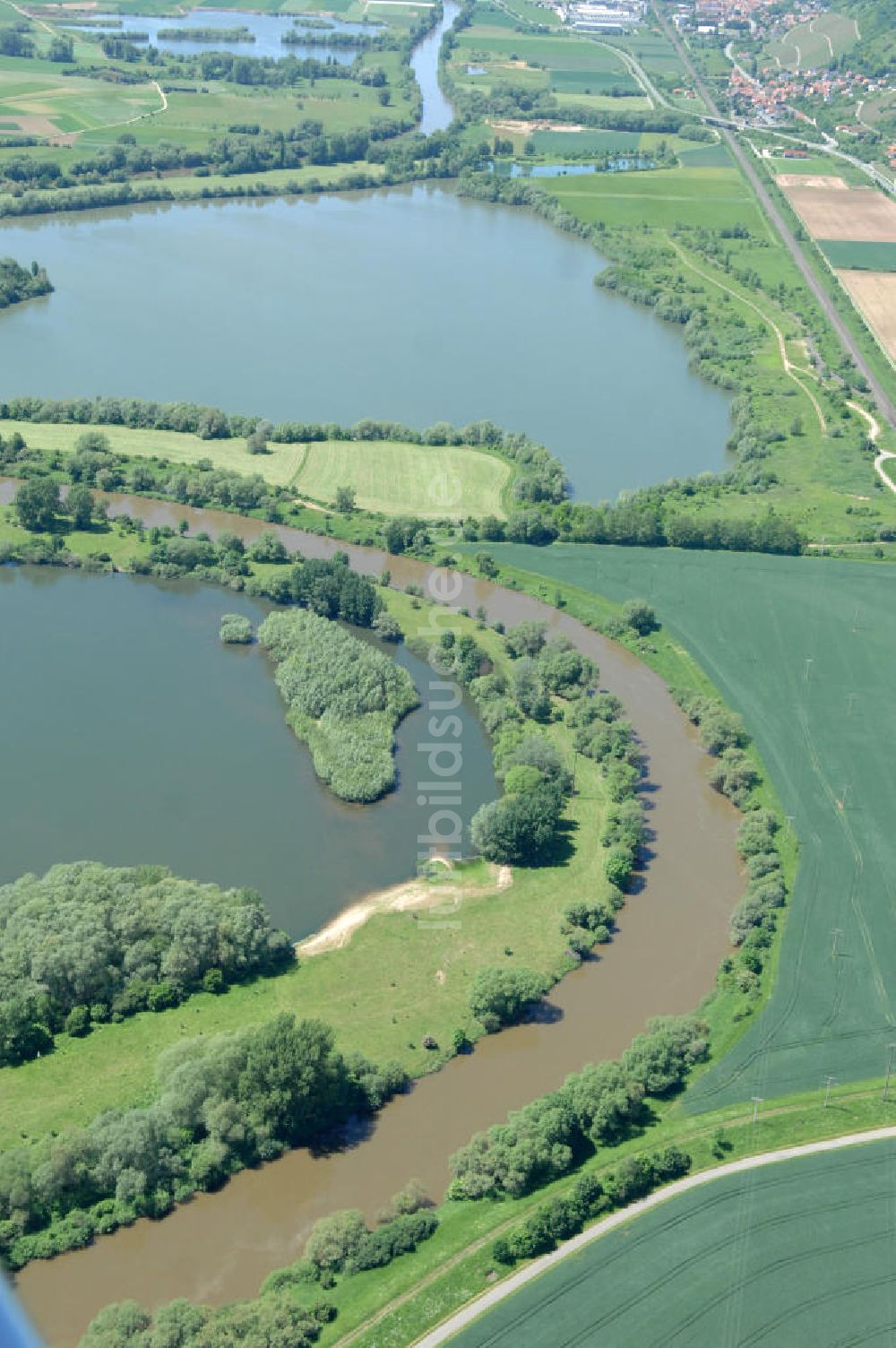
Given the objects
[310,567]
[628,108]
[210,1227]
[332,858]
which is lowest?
[210,1227]

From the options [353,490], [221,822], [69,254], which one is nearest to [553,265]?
[69,254]

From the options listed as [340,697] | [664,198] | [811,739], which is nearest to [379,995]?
[340,697]

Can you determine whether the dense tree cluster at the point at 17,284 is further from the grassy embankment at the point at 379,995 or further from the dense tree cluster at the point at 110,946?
the grassy embankment at the point at 379,995

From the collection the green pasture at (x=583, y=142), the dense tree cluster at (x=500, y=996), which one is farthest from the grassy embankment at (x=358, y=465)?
the green pasture at (x=583, y=142)

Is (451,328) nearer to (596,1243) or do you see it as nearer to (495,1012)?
(495,1012)

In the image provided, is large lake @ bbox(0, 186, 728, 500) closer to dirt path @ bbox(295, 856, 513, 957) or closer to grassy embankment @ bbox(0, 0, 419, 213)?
grassy embankment @ bbox(0, 0, 419, 213)
